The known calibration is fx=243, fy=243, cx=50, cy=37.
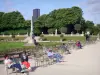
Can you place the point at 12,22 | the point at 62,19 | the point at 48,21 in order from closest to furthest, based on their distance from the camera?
the point at 62,19, the point at 48,21, the point at 12,22

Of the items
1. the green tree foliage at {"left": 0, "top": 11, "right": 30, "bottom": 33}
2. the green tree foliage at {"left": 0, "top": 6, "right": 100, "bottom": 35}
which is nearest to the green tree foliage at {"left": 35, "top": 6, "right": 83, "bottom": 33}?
the green tree foliage at {"left": 0, "top": 6, "right": 100, "bottom": 35}

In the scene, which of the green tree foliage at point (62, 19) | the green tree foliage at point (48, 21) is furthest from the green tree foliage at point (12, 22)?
the green tree foliage at point (62, 19)

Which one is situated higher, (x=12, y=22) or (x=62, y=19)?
(x=62, y=19)

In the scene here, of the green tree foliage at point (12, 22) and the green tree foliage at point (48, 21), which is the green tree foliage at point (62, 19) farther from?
the green tree foliage at point (12, 22)

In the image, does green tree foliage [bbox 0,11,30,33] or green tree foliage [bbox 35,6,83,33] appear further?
green tree foliage [bbox 0,11,30,33]

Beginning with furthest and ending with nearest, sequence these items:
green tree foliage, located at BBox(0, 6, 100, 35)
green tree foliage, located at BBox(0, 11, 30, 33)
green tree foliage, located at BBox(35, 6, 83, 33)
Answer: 1. green tree foliage, located at BBox(0, 11, 30, 33)
2. green tree foliage, located at BBox(0, 6, 100, 35)
3. green tree foliage, located at BBox(35, 6, 83, 33)

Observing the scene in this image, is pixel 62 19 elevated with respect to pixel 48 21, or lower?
elevated

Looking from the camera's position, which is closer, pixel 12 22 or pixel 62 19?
pixel 62 19

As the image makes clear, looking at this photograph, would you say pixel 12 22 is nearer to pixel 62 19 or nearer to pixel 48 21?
pixel 48 21

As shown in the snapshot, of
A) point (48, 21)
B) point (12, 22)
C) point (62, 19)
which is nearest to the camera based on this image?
point (62, 19)

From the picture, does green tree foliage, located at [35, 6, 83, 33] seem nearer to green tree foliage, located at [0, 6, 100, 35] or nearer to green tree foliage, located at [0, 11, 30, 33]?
green tree foliage, located at [0, 6, 100, 35]

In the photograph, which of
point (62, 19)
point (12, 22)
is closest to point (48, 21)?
point (62, 19)

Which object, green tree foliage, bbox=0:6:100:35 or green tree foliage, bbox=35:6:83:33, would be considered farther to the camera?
green tree foliage, bbox=0:6:100:35

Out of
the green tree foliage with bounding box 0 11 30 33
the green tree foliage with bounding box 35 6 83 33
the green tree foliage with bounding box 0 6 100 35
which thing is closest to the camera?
the green tree foliage with bounding box 35 6 83 33
